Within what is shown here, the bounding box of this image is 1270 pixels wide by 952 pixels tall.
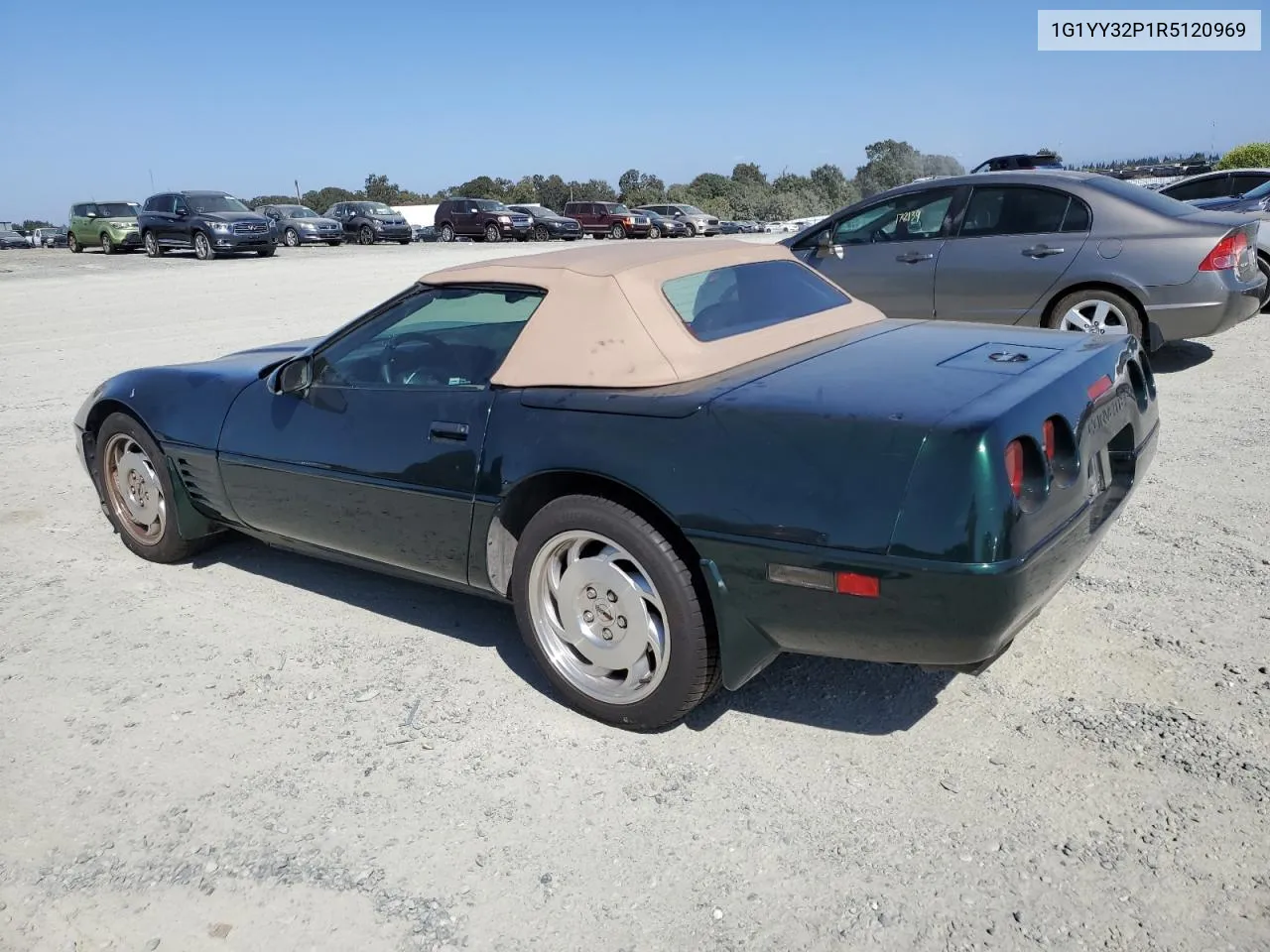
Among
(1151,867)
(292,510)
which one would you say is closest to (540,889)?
(1151,867)

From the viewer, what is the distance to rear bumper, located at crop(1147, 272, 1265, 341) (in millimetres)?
7012

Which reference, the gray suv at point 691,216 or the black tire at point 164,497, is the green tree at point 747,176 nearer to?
the gray suv at point 691,216

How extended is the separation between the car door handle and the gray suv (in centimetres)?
3735

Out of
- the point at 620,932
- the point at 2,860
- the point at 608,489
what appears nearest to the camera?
the point at 620,932

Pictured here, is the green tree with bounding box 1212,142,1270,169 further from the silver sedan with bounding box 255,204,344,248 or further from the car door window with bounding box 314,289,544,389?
the car door window with bounding box 314,289,544,389

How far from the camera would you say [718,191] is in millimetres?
78812

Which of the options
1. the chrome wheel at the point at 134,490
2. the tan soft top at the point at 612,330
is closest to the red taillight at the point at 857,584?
the tan soft top at the point at 612,330

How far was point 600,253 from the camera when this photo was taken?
3.74 m

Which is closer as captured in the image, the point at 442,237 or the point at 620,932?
the point at 620,932

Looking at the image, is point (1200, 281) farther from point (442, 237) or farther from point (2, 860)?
point (442, 237)

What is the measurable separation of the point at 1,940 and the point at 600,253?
8.70ft

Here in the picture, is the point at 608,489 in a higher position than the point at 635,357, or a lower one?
lower

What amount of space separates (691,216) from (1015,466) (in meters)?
40.2

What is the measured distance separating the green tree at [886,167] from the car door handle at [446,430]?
35.3 metres
